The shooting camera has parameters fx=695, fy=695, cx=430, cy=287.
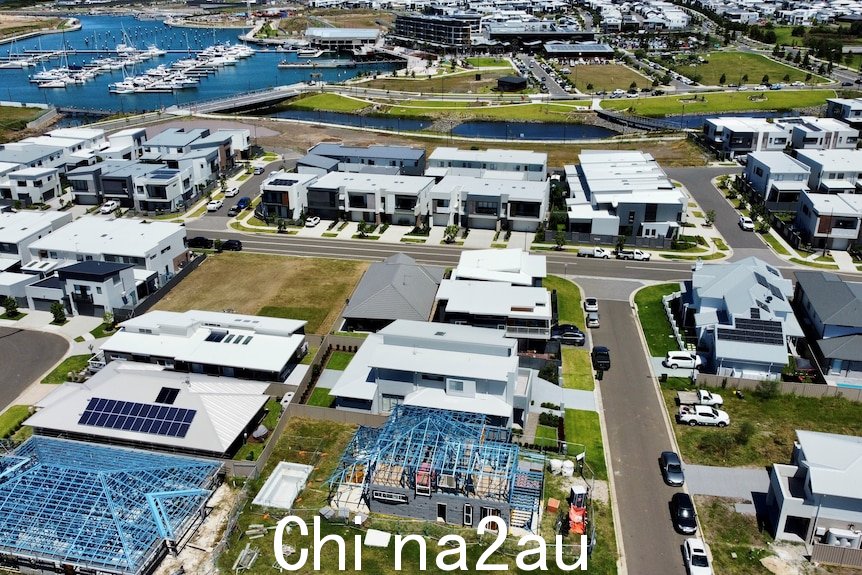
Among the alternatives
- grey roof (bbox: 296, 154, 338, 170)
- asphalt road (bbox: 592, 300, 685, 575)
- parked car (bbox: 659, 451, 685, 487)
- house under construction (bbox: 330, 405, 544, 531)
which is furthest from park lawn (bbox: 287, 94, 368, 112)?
parked car (bbox: 659, 451, 685, 487)

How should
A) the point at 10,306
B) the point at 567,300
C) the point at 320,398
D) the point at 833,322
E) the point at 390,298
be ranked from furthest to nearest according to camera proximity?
1. the point at 567,300
2. the point at 10,306
3. the point at 390,298
4. the point at 833,322
5. the point at 320,398

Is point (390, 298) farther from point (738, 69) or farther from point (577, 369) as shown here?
point (738, 69)

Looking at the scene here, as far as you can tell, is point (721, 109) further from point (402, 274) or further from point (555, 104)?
point (402, 274)

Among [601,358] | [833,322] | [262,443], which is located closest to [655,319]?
[601,358]

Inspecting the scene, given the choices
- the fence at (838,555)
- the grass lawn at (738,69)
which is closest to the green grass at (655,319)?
the fence at (838,555)

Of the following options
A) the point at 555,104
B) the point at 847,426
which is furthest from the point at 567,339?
the point at 555,104

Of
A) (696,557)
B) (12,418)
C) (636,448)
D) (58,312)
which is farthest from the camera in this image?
(58,312)
